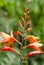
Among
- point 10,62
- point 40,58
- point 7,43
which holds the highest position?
point 7,43

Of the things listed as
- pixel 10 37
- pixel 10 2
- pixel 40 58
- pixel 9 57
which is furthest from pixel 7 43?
pixel 40 58

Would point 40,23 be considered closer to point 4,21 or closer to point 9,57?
point 4,21

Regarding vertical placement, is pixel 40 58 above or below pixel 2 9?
below

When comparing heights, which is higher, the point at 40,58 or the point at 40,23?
the point at 40,23

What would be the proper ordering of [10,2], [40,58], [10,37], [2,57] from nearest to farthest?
[10,37]
[2,57]
[10,2]
[40,58]

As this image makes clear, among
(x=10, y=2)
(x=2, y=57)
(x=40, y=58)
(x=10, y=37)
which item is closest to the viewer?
(x=10, y=37)

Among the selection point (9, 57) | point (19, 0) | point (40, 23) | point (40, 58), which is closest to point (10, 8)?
point (19, 0)

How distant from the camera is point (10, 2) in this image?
13.8ft

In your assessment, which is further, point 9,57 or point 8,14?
point 8,14

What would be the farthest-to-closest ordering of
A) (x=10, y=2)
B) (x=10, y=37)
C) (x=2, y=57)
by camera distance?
(x=10, y=2) < (x=2, y=57) < (x=10, y=37)

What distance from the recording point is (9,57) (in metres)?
3.07

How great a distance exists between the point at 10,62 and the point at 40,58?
58.6 inches

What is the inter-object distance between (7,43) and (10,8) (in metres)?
1.64

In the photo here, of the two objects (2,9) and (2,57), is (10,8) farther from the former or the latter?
(2,57)
